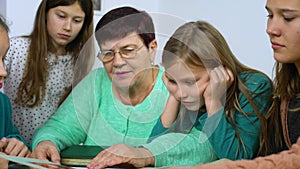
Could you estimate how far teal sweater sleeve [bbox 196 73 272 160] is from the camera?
2.33 ft

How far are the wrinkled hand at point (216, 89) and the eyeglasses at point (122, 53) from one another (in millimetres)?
129

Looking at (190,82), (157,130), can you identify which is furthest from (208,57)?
(157,130)

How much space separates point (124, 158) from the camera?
0.71 m

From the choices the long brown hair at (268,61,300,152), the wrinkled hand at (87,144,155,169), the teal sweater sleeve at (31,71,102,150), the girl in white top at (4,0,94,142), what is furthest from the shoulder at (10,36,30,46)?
the long brown hair at (268,61,300,152)

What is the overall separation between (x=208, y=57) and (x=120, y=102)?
188 mm

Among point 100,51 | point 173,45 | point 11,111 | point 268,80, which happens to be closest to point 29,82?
point 11,111

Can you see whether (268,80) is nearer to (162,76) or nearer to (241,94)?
(241,94)

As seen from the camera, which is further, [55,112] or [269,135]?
[55,112]

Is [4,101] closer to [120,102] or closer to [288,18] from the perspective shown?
[120,102]

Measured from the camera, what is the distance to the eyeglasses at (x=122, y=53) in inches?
29.6

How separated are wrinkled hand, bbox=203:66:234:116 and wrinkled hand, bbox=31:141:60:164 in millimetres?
251

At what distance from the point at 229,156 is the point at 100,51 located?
0.88 feet

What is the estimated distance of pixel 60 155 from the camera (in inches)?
29.4

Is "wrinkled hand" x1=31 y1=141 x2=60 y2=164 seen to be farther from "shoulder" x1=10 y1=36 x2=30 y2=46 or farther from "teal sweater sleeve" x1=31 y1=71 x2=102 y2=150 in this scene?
"shoulder" x1=10 y1=36 x2=30 y2=46
